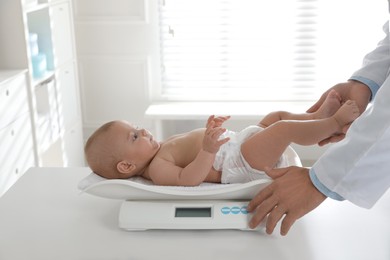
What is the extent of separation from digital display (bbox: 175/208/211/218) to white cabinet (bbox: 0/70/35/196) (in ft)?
5.28

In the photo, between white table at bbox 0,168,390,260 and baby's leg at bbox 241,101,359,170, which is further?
baby's leg at bbox 241,101,359,170

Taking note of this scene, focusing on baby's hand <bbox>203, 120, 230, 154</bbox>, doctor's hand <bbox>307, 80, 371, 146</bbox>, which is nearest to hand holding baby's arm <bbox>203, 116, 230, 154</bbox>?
baby's hand <bbox>203, 120, 230, 154</bbox>

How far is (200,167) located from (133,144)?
0.23m

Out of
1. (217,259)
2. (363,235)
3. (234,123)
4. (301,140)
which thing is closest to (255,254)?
(217,259)

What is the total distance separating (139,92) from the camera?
12.3ft

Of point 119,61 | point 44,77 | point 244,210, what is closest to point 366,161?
point 244,210

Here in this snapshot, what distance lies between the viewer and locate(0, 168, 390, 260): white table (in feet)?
3.59

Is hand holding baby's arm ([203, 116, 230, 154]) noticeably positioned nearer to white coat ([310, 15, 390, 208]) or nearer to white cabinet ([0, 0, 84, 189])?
white coat ([310, 15, 390, 208])

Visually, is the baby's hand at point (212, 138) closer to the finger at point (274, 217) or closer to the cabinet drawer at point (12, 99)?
the finger at point (274, 217)

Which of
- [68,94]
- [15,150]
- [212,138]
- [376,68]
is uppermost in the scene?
[376,68]

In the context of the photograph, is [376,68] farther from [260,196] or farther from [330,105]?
[260,196]

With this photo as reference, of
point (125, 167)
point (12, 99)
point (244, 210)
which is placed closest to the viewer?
point (244, 210)

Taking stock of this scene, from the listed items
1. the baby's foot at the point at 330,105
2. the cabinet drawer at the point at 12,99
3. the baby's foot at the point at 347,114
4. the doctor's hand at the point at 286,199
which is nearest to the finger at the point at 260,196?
the doctor's hand at the point at 286,199

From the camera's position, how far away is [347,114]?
4.46 ft
